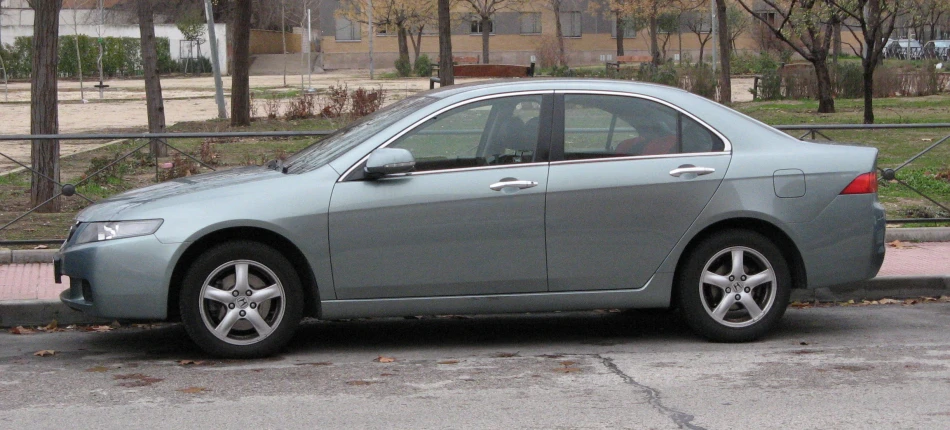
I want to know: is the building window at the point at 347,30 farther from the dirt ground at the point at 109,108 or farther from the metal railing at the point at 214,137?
the metal railing at the point at 214,137

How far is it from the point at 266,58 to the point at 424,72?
58.6 feet

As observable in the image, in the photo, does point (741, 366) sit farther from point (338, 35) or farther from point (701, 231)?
point (338, 35)

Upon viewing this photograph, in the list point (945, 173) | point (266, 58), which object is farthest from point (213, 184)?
Answer: point (266, 58)

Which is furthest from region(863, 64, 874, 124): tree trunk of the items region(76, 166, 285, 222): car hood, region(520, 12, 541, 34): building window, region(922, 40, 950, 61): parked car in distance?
region(520, 12, 541, 34): building window

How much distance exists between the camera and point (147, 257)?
6.23 m

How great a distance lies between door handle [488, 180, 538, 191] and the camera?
651 cm

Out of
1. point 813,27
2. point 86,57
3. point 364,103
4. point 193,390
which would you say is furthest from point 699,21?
point 193,390

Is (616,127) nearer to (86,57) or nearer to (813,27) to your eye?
(813,27)

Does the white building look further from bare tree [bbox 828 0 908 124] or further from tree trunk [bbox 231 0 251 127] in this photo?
bare tree [bbox 828 0 908 124]

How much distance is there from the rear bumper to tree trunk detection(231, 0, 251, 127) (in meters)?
17.3

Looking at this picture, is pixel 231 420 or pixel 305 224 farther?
pixel 305 224

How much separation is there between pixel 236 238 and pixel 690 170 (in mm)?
2768

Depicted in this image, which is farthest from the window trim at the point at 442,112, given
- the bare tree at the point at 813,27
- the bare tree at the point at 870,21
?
the bare tree at the point at 813,27

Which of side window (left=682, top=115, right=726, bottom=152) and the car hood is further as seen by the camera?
side window (left=682, top=115, right=726, bottom=152)
